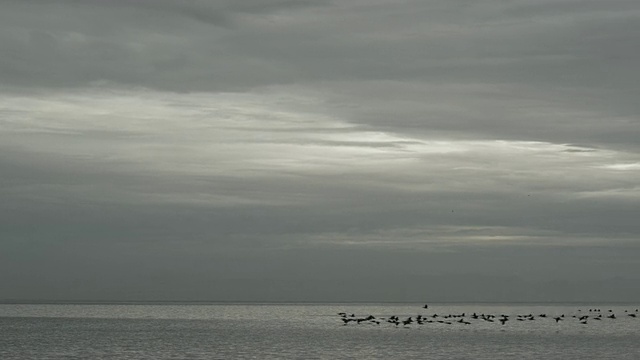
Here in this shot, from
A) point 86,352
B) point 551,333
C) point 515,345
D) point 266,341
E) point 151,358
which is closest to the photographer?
point 151,358

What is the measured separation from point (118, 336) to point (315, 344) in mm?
28110

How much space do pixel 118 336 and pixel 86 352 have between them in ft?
93.8

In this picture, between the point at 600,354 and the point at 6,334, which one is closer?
the point at 600,354

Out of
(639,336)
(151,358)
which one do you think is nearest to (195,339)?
(151,358)

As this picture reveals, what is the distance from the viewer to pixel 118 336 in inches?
4262

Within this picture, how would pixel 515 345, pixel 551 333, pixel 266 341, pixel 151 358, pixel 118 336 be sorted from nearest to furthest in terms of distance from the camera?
pixel 151 358 < pixel 515 345 < pixel 266 341 < pixel 118 336 < pixel 551 333

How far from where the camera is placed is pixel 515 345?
91625mm

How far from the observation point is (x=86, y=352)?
8006 cm

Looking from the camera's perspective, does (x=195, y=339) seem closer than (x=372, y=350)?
No

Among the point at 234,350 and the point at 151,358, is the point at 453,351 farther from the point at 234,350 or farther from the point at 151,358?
the point at 151,358

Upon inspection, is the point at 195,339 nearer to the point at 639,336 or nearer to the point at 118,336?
the point at 118,336

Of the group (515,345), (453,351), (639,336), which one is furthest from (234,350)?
(639,336)

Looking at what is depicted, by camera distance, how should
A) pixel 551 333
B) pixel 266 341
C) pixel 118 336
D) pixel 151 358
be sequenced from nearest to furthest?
pixel 151 358 → pixel 266 341 → pixel 118 336 → pixel 551 333

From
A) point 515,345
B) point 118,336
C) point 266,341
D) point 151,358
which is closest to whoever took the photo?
point 151,358
